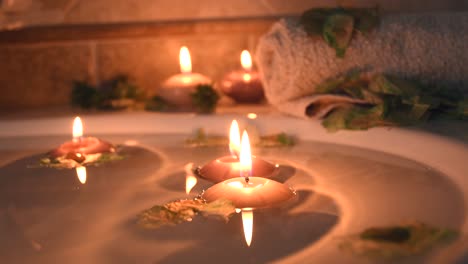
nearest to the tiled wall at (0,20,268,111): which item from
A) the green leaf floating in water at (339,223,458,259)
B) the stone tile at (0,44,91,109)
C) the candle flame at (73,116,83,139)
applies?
the stone tile at (0,44,91,109)

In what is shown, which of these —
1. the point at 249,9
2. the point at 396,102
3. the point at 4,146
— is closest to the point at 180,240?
the point at 396,102

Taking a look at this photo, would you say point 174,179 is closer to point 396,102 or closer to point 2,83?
point 396,102

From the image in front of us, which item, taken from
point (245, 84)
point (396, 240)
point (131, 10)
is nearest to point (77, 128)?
point (245, 84)

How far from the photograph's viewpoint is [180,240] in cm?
79

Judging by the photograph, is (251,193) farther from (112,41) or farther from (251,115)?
(112,41)

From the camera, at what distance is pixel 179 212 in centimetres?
88

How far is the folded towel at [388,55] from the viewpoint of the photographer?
131cm

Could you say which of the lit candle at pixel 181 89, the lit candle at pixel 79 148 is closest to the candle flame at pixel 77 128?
the lit candle at pixel 79 148

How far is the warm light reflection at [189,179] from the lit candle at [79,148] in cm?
22

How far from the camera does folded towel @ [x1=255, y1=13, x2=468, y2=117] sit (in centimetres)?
131

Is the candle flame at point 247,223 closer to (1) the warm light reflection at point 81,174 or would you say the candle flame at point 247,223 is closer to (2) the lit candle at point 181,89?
(1) the warm light reflection at point 81,174

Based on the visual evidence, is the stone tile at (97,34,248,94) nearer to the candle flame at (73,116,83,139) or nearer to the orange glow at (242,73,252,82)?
the orange glow at (242,73,252,82)

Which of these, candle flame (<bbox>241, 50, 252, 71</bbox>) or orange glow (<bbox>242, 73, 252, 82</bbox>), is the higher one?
candle flame (<bbox>241, 50, 252, 71</bbox>)

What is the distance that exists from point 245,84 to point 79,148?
1.89ft
